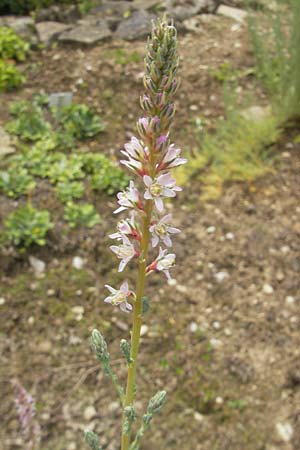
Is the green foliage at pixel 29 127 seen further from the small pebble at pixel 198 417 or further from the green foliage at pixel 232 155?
the small pebble at pixel 198 417

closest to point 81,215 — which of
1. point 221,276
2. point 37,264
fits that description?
point 37,264

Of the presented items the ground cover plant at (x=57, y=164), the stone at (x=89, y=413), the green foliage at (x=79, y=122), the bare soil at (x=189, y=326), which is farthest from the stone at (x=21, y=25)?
the stone at (x=89, y=413)

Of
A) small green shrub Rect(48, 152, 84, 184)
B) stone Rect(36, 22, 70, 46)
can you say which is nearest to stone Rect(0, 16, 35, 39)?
stone Rect(36, 22, 70, 46)

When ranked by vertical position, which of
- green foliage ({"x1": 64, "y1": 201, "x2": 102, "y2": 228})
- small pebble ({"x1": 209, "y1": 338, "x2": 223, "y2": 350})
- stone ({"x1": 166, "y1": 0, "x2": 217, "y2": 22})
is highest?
stone ({"x1": 166, "y1": 0, "x2": 217, "y2": 22})

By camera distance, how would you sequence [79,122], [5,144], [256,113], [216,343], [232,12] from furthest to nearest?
1. [232,12]
2. [256,113]
3. [79,122]
4. [5,144]
5. [216,343]

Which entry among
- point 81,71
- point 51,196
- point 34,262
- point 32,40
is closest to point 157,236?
point 34,262

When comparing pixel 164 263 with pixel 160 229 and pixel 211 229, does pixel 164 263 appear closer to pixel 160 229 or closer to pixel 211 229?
pixel 160 229

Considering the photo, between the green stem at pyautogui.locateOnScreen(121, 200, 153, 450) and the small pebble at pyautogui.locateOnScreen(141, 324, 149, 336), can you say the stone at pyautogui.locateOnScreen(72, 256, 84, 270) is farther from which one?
the green stem at pyautogui.locateOnScreen(121, 200, 153, 450)
